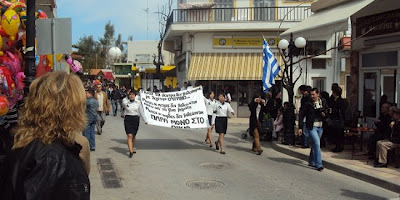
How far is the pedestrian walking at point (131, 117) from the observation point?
10219 mm

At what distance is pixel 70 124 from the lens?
227 cm

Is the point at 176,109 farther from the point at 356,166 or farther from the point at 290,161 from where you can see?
the point at 356,166

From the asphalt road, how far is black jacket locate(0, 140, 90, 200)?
448cm

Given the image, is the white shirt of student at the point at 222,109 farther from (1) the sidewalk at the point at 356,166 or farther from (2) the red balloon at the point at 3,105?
(2) the red balloon at the point at 3,105

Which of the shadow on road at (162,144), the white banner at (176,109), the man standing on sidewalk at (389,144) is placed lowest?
the shadow on road at (162,144)

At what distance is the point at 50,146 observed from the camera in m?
2.12

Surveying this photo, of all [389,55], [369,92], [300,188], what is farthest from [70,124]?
[369,92]

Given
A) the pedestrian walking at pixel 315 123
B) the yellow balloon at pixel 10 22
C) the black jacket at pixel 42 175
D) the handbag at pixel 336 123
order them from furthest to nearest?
1. the handbag at pixel 336 123
2. the pedestrian walking at pixel 315 123
3. the yellow balloon at pixel 10 22
4. the black jacket at pixel 42 175

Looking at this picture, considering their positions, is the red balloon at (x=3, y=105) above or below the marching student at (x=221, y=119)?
above

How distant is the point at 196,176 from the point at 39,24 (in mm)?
4082

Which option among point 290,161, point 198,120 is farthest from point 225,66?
point 290,161

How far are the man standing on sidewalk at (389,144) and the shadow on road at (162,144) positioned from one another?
4.81 m

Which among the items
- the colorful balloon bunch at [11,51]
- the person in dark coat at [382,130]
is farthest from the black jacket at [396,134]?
the colorful balloon bunch at [11,51]

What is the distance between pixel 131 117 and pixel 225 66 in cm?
1316
